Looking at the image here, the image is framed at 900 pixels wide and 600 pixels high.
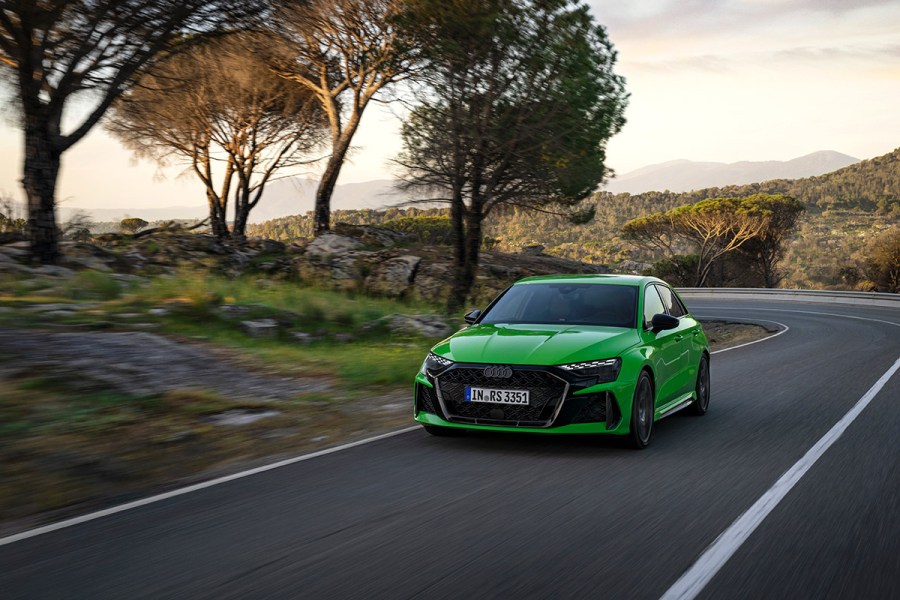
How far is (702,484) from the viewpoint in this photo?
6.38 meters

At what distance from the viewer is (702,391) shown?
10055 millimetres

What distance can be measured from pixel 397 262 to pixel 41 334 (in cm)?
1954

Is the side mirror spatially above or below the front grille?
above

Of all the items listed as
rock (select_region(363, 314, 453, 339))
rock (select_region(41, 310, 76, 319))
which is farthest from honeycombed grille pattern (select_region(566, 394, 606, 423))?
rock (select_region(363, 314, 453, 339))

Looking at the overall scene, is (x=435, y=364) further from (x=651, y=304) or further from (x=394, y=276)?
(x=394, y=276)

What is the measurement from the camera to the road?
416cm

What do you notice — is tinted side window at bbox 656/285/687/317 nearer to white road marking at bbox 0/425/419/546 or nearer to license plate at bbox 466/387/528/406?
license plate at bbox 466/387/528/406

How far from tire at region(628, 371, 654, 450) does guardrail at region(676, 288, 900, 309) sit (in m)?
38.6

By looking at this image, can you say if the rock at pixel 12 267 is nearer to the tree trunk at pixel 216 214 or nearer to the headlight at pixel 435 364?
the headlight at pixel 435 364

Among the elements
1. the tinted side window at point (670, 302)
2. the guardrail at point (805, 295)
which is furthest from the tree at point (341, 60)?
the guardrail at point (805, 295)

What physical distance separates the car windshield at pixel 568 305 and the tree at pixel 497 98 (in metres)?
13.4

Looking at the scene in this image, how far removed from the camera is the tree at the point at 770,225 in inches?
2242

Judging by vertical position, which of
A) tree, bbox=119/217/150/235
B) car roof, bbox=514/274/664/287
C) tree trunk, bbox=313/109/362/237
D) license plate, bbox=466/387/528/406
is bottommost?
license plate, bbox=466/387/528/406

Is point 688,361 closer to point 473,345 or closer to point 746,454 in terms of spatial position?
point 746,454
